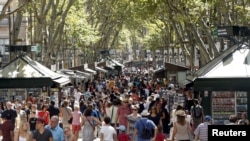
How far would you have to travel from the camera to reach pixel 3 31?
48.3m

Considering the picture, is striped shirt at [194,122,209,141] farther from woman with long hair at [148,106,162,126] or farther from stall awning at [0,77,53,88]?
stall awning at [0,77,53,88]

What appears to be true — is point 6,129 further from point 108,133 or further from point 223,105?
point 223,105

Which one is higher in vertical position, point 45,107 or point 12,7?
point 12,7

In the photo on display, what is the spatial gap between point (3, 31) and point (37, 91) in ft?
81.9

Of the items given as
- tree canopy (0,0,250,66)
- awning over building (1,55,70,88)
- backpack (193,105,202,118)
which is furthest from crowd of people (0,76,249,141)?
tree canopy (0,0,250,66)

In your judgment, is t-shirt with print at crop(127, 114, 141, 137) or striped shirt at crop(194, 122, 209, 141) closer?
striped shirt at crop(194, 122, 209, 141)

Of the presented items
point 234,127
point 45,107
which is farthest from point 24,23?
point 234,127

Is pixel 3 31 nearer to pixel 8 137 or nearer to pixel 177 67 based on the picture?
pixel 177 67

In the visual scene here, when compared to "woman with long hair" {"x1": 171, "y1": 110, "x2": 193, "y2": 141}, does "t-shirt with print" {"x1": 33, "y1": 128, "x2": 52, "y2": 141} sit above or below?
above

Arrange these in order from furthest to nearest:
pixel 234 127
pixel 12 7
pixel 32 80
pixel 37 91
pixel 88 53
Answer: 1. pixel 88 53
2. pixel 12 7
3. pixel 37 91
4. pixel 32 80
5. pixel 234 127

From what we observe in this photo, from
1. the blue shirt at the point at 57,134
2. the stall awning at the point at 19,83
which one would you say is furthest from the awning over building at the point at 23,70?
the blue shirt at the point at 57,134

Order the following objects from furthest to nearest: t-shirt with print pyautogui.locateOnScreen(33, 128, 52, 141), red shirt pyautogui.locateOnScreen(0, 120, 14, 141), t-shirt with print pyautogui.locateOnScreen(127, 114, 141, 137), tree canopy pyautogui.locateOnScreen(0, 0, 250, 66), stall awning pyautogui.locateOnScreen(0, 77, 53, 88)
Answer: tree canopy pyautogui.locateOnScreen(0, 0, 250, 66), stall awning pyautogui.locateOnScreen(0, 77, 53, 88), t-shirt with print pyautogui.locateOnScreen(127, 114, 141, 137), red shirt pyautogui.locateOnScreen(0, 120, 14, 141), t-shirt with print pyautogui.locateOnScreen(33, 128, 52, 141)

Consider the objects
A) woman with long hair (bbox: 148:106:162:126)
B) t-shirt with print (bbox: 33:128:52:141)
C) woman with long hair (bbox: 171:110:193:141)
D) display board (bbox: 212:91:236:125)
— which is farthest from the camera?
display board (bbox: 212:91:236:125)

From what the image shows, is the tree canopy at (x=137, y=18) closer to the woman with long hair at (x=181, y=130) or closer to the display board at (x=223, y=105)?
the display board at (x=223, y=105)
